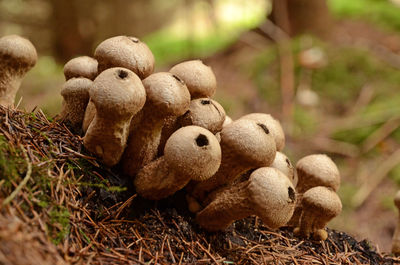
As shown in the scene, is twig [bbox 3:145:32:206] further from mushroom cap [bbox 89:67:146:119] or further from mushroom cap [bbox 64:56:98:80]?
mushroom cap [bbox 64:56:98:80]

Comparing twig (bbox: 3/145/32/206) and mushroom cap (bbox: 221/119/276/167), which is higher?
twig (bbox: 3/145/32/206)

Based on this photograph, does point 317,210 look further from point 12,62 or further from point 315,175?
point 12,62

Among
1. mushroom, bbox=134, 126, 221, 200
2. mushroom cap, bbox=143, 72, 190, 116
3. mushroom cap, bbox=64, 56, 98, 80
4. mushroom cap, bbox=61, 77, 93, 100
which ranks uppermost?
mushroom cap, bbox=64, 56, 98, 80

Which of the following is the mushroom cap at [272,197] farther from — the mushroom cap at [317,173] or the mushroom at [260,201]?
the mushroom cap at [317,173]

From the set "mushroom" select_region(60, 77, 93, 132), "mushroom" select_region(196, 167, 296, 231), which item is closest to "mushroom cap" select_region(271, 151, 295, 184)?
"mushroom" select_region(196, 167, 296, 231)

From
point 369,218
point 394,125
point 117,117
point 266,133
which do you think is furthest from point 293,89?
point 117,117

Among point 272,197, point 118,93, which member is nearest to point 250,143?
point 272,197

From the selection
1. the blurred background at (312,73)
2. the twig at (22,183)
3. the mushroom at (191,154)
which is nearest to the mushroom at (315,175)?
the mushroom at (191,154)
